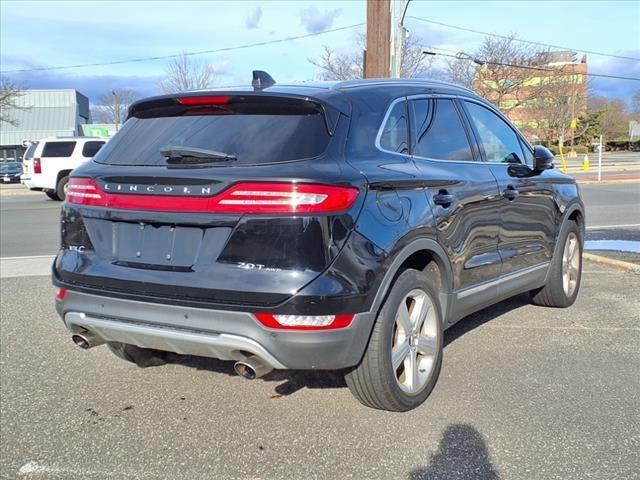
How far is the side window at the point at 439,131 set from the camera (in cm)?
385

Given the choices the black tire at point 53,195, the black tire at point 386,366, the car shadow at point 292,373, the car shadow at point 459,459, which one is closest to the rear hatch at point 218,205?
the black tire at point 386,366

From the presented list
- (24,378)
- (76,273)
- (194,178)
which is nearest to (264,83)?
(194,178)

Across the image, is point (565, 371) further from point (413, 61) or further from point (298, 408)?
point (413, 61)

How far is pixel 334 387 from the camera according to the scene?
387 centimetres

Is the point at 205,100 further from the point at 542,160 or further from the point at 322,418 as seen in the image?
the point at 542,160

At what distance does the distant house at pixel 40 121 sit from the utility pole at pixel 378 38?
5564 cm

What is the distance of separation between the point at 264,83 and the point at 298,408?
1941mm

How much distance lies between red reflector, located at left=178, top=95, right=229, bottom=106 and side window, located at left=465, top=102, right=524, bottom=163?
1.95m

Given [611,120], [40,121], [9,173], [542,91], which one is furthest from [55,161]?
[611,120]

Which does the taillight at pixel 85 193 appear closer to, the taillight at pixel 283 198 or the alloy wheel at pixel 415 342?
the taillight at pixel 283 198

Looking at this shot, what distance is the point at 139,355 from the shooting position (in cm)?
413

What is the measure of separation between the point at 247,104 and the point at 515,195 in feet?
7.23

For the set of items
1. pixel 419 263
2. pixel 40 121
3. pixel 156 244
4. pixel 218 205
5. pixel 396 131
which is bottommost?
pixel 419 263

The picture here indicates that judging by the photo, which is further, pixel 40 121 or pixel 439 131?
pixel 40 121
